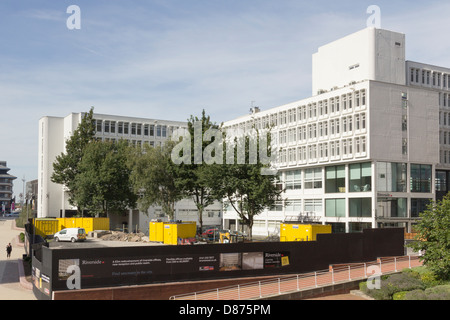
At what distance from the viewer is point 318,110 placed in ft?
240

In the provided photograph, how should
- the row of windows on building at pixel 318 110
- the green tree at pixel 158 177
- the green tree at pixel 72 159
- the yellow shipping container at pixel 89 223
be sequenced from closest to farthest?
the green tree at pixel 158 177
the yellow shipping container at pixel 89 223
the row of windows on building at pixel 318 110
the green tree at pixel 72 159

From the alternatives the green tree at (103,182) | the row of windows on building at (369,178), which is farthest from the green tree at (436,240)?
the green tree at (103,182)

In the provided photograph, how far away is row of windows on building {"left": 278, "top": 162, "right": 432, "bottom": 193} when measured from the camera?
65.6 metres

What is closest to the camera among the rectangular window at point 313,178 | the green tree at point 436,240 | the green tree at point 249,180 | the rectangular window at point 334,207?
the green tree at point 436,240

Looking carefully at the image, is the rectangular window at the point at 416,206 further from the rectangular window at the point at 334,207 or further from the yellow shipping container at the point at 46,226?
the yellow shipping container at the point at 46,226

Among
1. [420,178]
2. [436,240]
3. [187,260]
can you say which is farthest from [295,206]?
[187,260]

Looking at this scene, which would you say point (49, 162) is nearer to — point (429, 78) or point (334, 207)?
point (334, 207)

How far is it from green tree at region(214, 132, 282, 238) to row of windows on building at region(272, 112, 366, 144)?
16842 millimetres

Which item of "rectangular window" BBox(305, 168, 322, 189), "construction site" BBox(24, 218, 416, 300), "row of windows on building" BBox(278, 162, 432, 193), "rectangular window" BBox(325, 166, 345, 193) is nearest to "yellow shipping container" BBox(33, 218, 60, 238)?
"row of windows on building" BBox(278, 162, 432, 193)

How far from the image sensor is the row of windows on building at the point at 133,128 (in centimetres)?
9755

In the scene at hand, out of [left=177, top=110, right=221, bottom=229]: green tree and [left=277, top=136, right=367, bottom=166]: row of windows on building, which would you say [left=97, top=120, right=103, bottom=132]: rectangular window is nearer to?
[left=277, top=136, right=367, bottom=166]: row of windows on building

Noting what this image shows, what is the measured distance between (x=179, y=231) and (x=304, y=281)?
1781 centimetres

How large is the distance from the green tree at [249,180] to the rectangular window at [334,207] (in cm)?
2215
